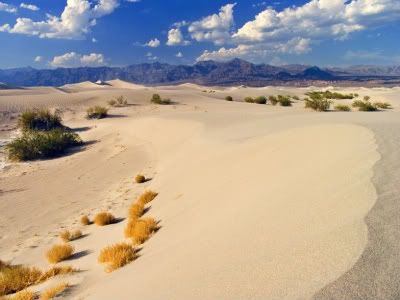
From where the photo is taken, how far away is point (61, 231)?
484 inches

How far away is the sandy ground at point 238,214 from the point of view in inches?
195

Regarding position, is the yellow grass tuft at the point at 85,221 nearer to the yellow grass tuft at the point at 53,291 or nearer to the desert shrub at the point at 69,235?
the desert shrub at the point at 69,235

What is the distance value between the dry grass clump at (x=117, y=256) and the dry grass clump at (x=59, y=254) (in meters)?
1.45

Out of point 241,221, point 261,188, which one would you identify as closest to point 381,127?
point 261,188

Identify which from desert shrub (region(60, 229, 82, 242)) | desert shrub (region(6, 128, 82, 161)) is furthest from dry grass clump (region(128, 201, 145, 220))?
desert shrub (region(6, 128, 82, 161))

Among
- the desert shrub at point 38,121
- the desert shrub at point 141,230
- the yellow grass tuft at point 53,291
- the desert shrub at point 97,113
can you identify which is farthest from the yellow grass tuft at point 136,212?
the desert shrub at point 97,113

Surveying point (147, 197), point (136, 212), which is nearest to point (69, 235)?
point (136, 212)

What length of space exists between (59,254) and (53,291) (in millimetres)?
2628

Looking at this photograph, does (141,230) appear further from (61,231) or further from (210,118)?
(210,118)

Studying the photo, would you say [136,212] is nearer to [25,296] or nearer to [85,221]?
[85,221]

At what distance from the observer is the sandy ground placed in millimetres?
4941

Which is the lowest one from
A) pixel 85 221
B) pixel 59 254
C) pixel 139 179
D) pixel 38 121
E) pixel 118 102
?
pixel 85 221

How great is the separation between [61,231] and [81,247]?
195 cm

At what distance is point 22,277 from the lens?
848 cm
